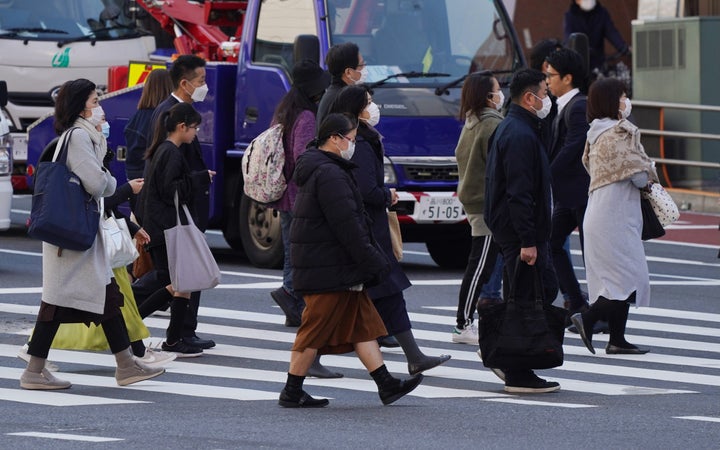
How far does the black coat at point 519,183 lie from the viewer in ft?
33.2

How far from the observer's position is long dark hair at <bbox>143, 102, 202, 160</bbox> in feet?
36.3

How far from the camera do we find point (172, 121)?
1107cm

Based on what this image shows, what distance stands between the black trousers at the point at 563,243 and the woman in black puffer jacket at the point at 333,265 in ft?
10.3

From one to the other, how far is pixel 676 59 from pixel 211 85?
341 inches

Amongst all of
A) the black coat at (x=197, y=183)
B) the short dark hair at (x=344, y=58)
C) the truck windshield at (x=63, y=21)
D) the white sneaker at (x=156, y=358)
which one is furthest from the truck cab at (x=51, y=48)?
the white sneaker at (x=156, y=358)

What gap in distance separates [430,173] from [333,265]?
6.06 metres

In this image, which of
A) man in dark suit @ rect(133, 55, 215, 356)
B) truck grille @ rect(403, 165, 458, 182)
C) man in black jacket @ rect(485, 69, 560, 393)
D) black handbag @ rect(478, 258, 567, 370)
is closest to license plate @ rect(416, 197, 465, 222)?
truck grille @ rect(403, 165, 458, 182)

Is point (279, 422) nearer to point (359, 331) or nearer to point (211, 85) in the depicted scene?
point (359, 331)

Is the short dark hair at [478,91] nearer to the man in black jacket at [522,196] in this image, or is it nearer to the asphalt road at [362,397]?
the man in black jacket at [522,196]

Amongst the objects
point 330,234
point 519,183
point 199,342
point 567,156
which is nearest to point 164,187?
point 199,342

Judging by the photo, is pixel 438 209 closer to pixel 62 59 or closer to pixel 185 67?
pixel 185 67

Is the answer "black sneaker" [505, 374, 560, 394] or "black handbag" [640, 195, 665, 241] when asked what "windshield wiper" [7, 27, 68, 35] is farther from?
"black sneaker" [505, 374, 560, 394]

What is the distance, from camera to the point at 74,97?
394 inches

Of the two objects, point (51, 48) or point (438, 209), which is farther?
point (51, 48)
